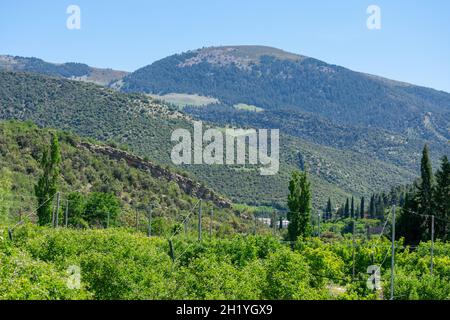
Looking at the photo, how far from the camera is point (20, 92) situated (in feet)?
377

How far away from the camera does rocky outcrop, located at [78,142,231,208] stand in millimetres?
72125

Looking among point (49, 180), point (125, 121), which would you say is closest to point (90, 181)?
point (49, 180)

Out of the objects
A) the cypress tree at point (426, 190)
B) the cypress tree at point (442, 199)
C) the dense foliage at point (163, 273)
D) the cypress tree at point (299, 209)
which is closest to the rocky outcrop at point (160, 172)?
the cypress tree at point (299, 209)

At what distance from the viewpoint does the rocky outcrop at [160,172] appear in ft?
237

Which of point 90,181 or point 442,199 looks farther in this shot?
point 90,181

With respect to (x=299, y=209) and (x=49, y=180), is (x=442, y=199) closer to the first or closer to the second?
(x=299, y=209)

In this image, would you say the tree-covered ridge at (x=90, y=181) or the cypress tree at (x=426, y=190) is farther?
the tree-covered ridge at (x=90, y=181)

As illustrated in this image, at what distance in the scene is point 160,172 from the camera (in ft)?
244

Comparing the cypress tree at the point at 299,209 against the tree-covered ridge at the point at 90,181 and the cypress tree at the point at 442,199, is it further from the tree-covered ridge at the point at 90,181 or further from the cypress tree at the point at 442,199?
the tree-covered ridge at the point at 90,181

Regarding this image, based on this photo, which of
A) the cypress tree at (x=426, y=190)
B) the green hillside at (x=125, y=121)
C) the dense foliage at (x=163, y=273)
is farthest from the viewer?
the green hillside at (x=125, y=121)

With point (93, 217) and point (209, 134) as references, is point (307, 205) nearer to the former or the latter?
point (93, 217)

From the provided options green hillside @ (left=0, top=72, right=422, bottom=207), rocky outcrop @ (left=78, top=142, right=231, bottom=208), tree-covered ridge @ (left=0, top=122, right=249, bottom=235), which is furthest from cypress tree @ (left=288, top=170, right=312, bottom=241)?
green hillside @ (left=0, top=72, right=422, bottom=207)

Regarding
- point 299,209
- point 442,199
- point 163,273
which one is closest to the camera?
point 163,273
